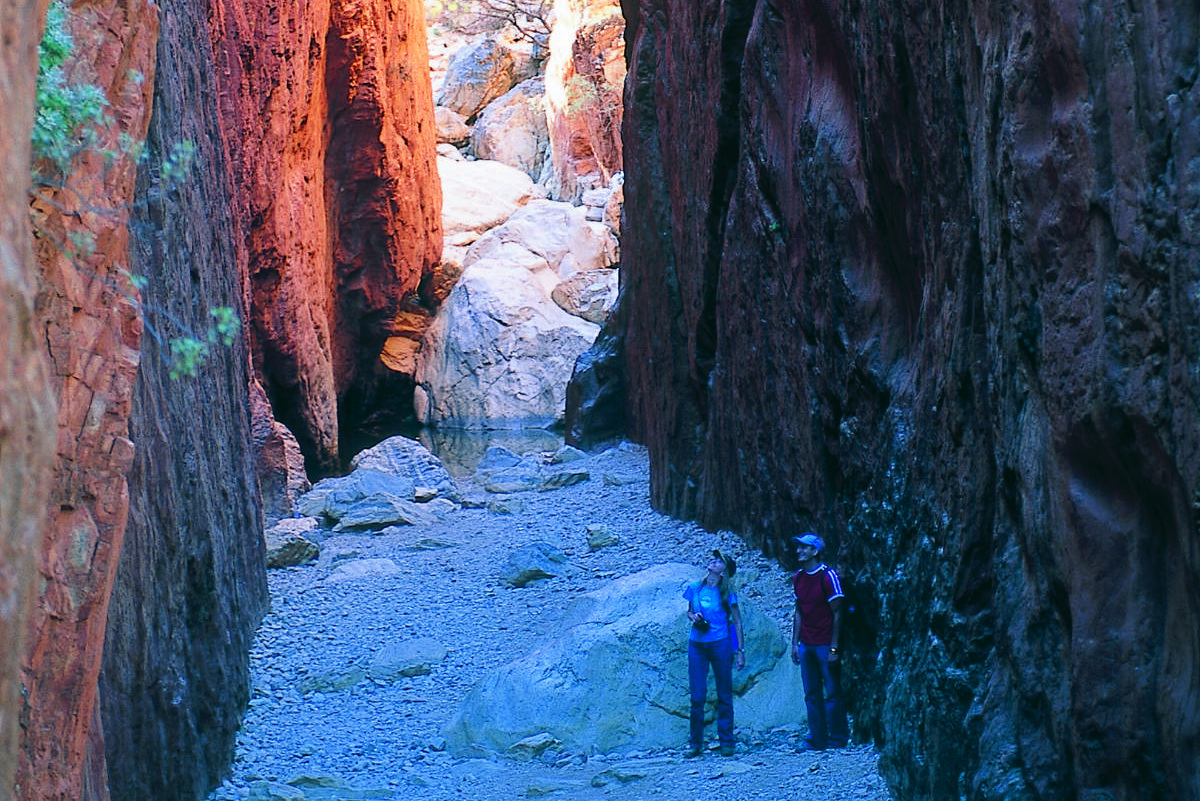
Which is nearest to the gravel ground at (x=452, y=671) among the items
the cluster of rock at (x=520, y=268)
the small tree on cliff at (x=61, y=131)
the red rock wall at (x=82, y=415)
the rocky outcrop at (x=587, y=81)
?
the red rock wall at (x=82, y=415)

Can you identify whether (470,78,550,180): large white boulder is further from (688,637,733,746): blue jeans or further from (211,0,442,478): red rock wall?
(688,637,733,746): blue jeans

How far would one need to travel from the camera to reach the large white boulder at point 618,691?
25.4 feet

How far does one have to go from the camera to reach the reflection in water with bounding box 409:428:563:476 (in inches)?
887

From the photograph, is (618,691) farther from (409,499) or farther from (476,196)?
(476,196)

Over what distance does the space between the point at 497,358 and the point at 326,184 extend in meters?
6.17

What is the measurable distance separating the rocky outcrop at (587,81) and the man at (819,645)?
26.1 metres

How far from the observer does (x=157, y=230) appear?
281 inches

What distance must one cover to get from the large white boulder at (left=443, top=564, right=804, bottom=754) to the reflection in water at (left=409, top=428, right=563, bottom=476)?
12.9 m

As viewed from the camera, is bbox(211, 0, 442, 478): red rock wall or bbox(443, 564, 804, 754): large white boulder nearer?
bbox(443, 564, 804, 754): large white boulder

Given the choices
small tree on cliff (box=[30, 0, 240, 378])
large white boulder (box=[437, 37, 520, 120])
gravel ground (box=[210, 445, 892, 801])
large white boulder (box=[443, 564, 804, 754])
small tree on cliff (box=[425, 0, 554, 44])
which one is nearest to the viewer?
small tree on cliff (box=[30, 0, 240, 378])

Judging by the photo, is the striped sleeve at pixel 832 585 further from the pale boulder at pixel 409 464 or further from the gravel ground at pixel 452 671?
the pale boulder at pixel 409 464

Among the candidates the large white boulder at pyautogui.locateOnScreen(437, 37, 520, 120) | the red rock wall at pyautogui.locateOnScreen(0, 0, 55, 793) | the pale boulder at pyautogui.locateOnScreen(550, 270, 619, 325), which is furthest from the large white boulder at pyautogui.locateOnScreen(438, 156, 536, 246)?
the red rock wall at pyautogui.locateOnScreen(0, 0, 55, 793)

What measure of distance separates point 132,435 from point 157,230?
170cm

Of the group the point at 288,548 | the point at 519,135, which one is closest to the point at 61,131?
the point at 288,548
